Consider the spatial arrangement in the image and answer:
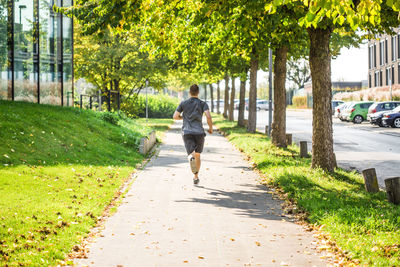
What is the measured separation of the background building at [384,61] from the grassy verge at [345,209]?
168 feet

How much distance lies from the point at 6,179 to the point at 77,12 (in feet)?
11.1

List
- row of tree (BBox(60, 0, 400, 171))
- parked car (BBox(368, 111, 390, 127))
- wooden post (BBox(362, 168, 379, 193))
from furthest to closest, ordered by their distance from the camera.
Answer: parked car (BBox(368, 111, 390, 127)) → wooden post (BBox(362, 168, 379, 193)) → row of tree (BBox(60, 0, 400, 171))

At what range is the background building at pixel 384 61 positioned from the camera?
62.4 meters

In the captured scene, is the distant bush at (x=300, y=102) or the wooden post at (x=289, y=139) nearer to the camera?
the wooden post at (x=289, y=139)

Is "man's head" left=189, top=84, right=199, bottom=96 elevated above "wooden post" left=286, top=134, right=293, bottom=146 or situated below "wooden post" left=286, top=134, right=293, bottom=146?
above

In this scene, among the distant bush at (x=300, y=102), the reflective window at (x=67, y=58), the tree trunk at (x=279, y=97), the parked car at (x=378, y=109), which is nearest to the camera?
the tree trunk at (x=279, y=97)

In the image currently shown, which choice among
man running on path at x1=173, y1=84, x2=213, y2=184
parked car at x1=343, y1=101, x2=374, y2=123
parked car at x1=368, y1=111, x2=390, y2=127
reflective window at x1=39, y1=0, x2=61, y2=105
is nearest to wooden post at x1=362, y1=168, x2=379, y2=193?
man running on path at x1=173, y1=84, x2=213, y2=184

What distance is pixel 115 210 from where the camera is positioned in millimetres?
8203

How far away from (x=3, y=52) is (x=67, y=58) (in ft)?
17.1

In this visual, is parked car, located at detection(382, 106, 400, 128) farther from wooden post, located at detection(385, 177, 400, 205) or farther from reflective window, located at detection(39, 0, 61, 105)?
wooden post, located at detection(385, 177, 400, 205)

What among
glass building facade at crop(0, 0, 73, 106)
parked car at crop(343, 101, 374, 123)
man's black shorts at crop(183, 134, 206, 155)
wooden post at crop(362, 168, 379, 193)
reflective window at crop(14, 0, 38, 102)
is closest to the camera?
wooden post at crop(362, 168, 379, 193)

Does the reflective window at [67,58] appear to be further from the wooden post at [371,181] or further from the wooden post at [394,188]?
the wooden post at [394,188]

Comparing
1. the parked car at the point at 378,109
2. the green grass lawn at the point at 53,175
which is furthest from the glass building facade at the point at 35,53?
the parked car at the point at 378,109

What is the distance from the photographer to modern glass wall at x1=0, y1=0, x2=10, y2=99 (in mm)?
19547
